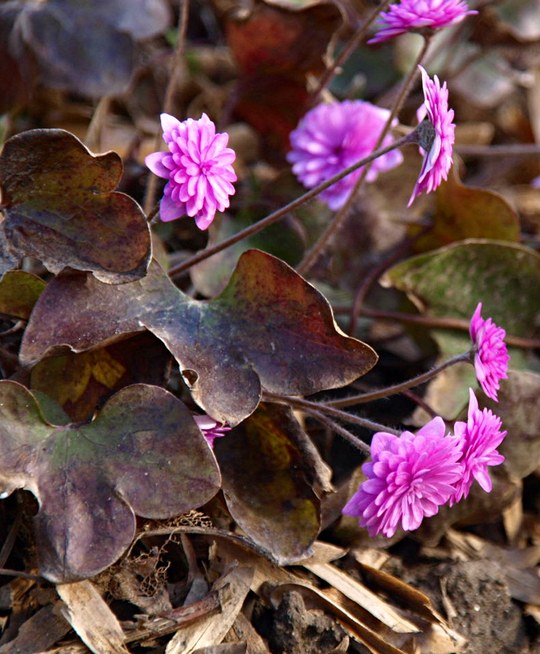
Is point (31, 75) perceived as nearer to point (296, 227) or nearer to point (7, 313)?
point (296, 227)

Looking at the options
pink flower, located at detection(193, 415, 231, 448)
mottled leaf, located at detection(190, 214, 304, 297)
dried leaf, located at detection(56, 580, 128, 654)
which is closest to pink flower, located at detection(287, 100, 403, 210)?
mottled leaf, located at detection(190, 214, 304, 297)

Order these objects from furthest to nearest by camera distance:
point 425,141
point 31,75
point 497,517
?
point 31,75 → point 497,517 → point 425,141

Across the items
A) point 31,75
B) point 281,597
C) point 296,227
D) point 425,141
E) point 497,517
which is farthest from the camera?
point 31,75

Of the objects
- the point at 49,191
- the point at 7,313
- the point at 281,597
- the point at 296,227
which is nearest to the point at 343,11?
the point at 296,227

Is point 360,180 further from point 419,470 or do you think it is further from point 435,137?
point 419,470

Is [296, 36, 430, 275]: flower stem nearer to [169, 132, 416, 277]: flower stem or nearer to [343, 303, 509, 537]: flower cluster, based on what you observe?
[169, 132, 416, 277]: flower stem

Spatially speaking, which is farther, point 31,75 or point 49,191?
point 31,75

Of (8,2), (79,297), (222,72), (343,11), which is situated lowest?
(222,72)
